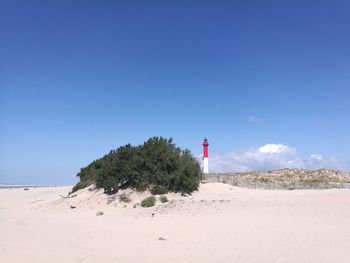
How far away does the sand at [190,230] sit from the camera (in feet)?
38.8

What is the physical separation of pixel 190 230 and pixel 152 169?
859cm

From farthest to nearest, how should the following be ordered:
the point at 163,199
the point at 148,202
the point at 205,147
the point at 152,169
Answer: the point at 205,147
the point at 152,169
the point at 163,199
the point at 148,202

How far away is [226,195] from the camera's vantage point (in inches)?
941

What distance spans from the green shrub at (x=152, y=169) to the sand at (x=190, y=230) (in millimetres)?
780

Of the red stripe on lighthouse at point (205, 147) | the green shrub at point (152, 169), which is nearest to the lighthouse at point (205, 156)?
the red stripe on lighthouse at point (205, 147)

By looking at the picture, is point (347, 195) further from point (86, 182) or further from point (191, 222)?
point (86, 182)

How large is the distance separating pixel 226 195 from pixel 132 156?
5.97 metres

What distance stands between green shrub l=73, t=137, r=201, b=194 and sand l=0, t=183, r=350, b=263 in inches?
30.7

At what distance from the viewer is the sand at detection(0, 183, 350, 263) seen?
11.8 metres

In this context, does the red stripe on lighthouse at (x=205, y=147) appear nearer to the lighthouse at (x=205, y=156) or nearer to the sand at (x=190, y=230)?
the lighthouse at (x=205, y=156)

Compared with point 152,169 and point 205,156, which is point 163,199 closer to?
point 152,169

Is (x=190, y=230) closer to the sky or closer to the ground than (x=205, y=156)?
closer to the ground

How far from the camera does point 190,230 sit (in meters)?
15.7

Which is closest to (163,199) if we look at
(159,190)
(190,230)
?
(159,190)
